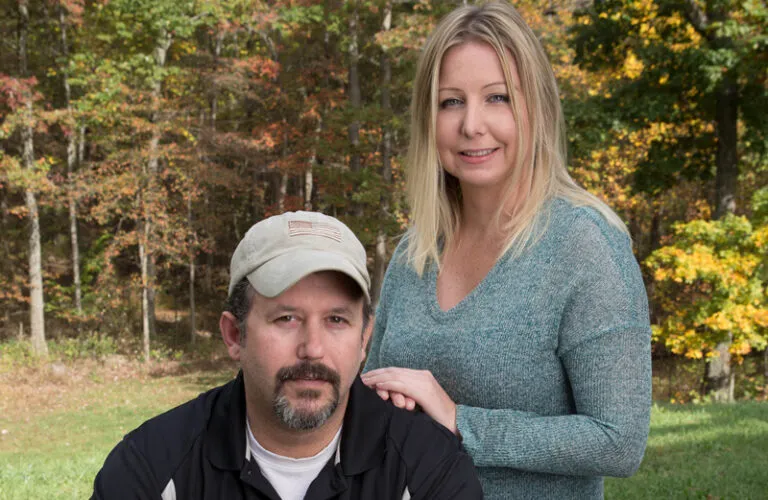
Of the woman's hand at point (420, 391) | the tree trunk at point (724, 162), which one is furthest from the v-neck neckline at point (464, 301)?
the tree trunk at point (724, 162)

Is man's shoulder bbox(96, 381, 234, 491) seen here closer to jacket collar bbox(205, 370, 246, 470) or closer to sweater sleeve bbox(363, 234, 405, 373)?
jacket collar bbox(205, 370, 246, 470)

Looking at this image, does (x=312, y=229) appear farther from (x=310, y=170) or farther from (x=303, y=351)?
(x=310, y=170)

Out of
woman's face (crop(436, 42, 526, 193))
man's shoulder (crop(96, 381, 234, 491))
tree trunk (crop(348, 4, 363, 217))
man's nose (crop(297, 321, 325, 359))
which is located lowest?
tree trunk (crop(348, 4, 363, 217))

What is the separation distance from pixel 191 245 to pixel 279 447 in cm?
2206

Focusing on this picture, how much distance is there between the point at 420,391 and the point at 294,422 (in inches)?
16.6

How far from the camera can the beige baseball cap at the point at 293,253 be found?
1.93 meters

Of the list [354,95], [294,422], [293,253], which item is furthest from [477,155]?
[354,95]

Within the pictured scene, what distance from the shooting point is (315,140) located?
2102 cm

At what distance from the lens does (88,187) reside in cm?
2103

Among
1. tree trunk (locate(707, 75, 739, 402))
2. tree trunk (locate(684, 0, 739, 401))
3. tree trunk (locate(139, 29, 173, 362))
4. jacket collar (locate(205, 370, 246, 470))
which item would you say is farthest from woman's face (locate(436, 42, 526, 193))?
tree trunk (locate(139, 29, 173, 362))

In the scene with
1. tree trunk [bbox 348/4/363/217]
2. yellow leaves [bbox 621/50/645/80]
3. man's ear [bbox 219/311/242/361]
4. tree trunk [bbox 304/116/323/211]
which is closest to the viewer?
man's ear [bbox 219/311/242/361]

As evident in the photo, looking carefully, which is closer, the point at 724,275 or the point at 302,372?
the point at 302,372

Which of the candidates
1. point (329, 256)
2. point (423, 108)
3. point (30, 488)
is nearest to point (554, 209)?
point (423, 108)

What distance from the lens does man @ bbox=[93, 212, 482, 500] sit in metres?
1.88
